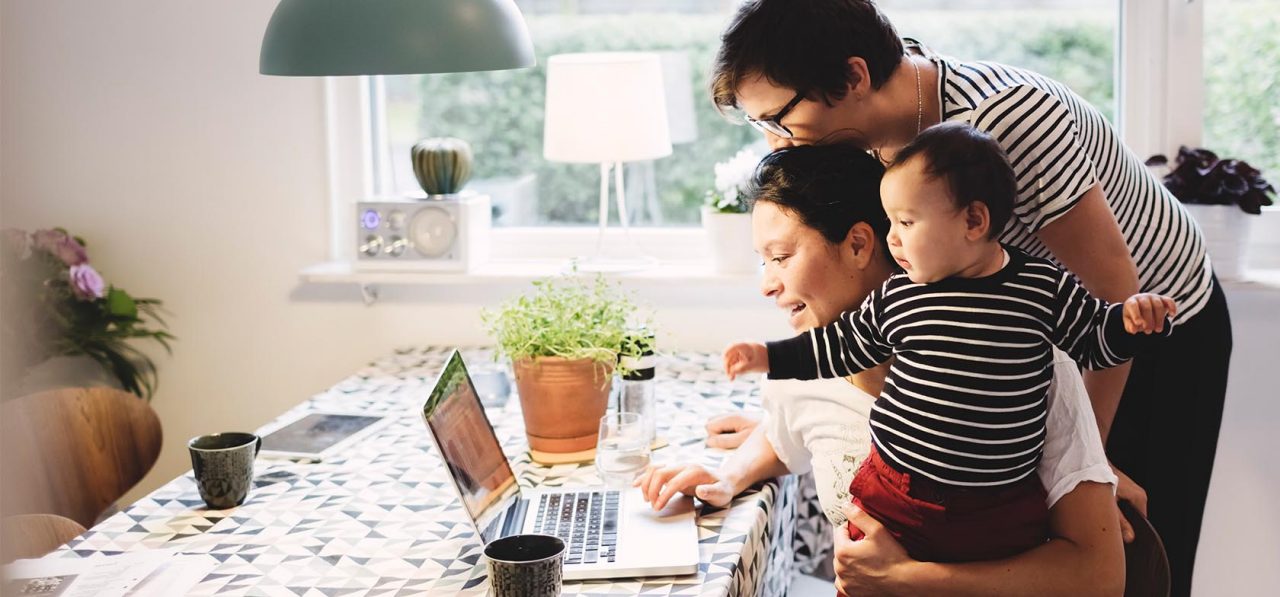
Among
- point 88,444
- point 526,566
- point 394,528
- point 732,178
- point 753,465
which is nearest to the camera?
point 526,566

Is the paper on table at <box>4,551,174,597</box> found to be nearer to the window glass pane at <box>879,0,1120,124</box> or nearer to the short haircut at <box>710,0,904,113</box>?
the short haircut at <box>710,0,904,113</box>

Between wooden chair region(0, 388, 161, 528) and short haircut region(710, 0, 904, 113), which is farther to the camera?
wooden chair region(0, 388, 161, 528)

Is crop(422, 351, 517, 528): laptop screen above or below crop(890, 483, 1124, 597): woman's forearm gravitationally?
above

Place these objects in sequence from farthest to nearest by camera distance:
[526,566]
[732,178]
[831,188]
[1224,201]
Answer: [732,178] → [1224,201] → [831,188] → [526,566]

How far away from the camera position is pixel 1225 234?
7.55 feet

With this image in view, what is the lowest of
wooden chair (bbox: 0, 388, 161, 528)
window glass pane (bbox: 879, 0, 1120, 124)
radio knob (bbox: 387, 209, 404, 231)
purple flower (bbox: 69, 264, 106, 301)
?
wooden chair (bbox: 0, 388, 161, 528)

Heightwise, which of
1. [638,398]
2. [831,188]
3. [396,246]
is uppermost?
[831,188]

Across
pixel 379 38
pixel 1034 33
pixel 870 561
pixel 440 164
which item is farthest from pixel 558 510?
pixel 1034 33

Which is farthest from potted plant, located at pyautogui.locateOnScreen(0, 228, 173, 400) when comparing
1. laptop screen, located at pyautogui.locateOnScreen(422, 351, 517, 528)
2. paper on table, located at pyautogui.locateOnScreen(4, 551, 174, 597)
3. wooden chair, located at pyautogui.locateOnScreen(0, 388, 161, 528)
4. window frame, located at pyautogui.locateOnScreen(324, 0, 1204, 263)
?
laptop screen, located at pyautogui.locateOnScreen(422, 351, 517, 528)

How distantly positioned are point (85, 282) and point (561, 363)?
1.40 metres

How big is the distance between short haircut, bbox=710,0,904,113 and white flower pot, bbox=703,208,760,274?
3.50ft

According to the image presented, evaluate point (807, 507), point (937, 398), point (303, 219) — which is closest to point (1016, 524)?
point (937, 398)

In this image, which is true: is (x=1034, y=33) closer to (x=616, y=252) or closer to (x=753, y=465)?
(x=616, y=252)

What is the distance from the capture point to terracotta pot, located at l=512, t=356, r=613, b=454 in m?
1.75
